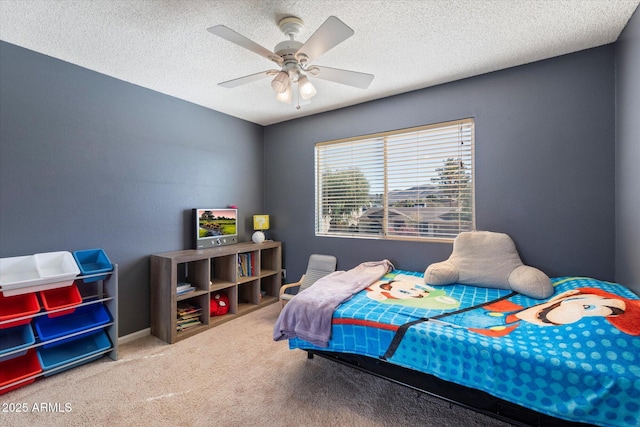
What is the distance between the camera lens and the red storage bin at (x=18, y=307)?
6.28 feet

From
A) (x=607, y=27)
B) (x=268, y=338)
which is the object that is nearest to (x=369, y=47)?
(x=607, y=27)

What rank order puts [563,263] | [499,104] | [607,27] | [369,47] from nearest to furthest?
[607,27] → [369,47] → [563,263] → [499,104]

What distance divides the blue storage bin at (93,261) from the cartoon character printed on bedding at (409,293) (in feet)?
7.49

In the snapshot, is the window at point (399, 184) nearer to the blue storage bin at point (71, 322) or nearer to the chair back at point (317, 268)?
the chair back at point (317, 268)

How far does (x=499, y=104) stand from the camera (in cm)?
265

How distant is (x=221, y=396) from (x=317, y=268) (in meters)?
1.94

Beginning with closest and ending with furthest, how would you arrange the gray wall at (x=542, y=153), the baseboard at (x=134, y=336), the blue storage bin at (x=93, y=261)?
the gray wall at (x=542, y=153), the blue storage bin at (x=93, y=261), the baseboard at (x=134, y=336)

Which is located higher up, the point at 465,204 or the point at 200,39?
the point at 200,39

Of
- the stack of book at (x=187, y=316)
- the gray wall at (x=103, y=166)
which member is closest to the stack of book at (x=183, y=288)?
the stack of book at (x=187, y=316)

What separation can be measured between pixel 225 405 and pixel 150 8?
263cm

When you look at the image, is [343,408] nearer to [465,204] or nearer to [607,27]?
[465,204]

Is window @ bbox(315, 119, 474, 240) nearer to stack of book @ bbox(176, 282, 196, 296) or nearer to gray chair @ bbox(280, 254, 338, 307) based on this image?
gray chair @ bbox(280, 254, 338, 307)

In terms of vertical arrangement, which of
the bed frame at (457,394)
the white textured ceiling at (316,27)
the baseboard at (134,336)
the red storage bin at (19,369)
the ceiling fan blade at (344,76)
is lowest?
the baseboard at (134,336)

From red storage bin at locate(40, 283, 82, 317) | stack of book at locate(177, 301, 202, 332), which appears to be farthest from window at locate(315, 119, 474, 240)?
red storage bin at locate(40, 283, 82, 317)
